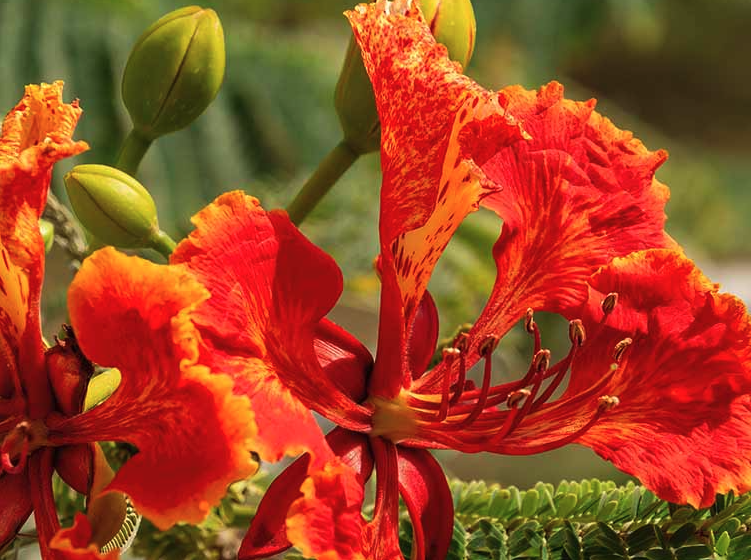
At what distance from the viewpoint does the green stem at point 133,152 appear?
2.41ft

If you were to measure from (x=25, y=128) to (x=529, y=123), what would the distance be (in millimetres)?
300

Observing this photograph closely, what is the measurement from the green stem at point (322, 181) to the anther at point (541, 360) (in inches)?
8.2

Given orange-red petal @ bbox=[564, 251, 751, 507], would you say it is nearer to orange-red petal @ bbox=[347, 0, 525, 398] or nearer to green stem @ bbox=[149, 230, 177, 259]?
orange-red petal @ bbox=[347, 0, 525, 398]

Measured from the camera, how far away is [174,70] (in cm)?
70

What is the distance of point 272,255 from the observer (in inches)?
20.9

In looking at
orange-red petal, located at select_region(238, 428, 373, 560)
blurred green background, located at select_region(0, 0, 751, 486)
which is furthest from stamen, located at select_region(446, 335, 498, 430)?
blurred green background, located at select_region(0, 0, 751, 486)

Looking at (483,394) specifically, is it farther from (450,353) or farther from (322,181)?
(322,181)

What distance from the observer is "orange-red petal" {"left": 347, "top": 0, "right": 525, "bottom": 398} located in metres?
0.56

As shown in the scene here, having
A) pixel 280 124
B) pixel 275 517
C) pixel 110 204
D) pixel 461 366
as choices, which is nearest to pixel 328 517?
pixel 275 517

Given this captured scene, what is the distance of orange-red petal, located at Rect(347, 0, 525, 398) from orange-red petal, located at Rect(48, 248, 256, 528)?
0.46ft

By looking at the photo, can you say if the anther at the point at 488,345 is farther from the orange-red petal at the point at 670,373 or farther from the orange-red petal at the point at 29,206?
the orange-red petal at the point at 29,206

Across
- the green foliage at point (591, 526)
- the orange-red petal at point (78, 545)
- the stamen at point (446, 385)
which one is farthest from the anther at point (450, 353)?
the orange-red petal at point (78, 545)

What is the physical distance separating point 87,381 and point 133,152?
0.81 ft

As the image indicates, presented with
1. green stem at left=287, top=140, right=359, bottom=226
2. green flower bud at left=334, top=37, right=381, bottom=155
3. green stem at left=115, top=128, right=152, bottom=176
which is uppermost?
green flower bud at left=334, top=37, right=381, bottom=155
